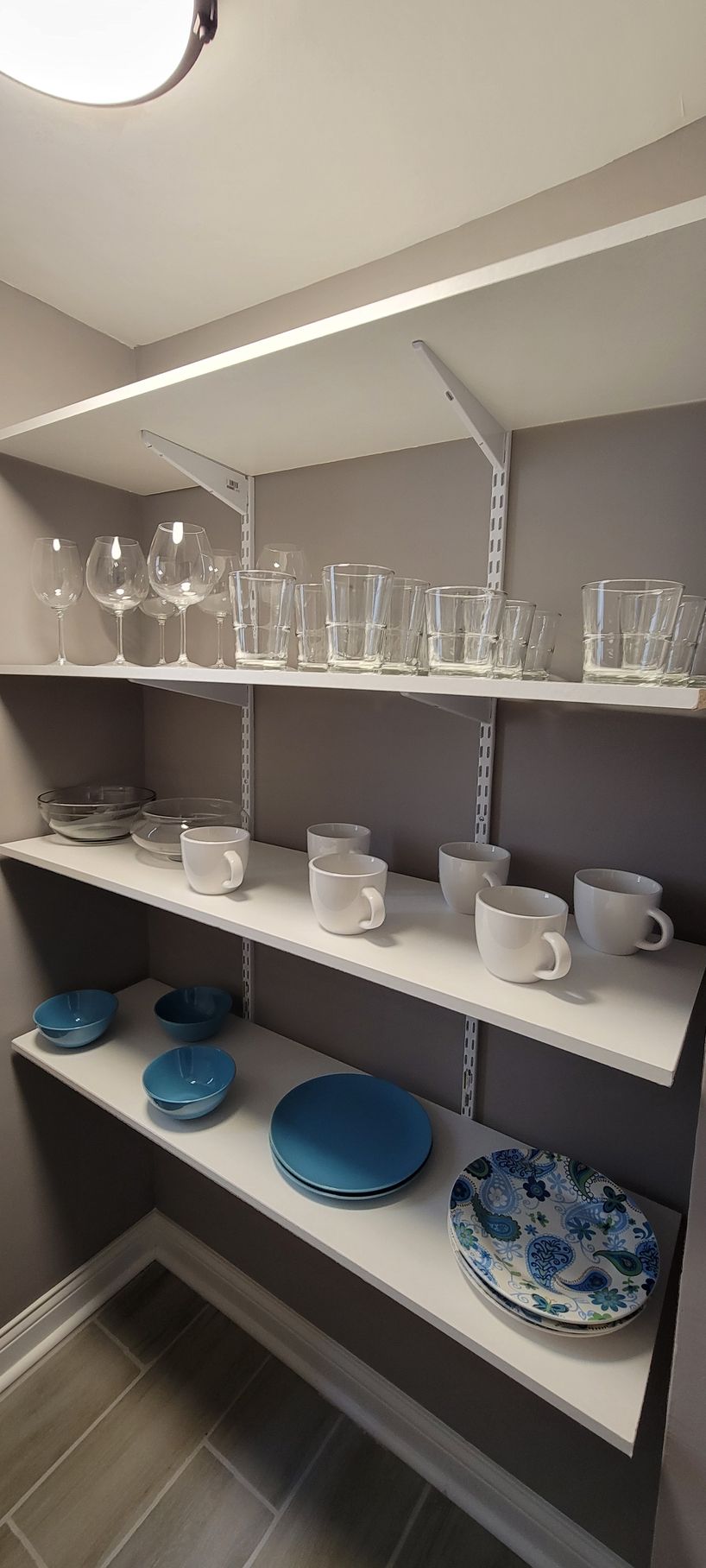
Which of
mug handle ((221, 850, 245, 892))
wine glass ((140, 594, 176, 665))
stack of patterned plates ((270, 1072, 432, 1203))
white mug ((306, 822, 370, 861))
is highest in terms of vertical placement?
wine glass ((140, 594, 176, 665))

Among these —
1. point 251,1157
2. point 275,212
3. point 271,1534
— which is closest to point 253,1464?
point 271,1534

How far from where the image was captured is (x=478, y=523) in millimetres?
1097

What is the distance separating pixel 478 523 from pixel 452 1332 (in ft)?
Result: 3.74

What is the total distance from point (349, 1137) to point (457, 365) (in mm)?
1191

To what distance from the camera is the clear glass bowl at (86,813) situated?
140 centimetres

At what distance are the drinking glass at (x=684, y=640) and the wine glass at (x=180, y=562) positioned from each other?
2.56ft

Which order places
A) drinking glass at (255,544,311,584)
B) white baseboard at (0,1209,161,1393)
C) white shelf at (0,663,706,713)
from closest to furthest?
white shelf at (0,663,706,713) < drinking glass at (255,544,311,584) < white baseboard at (0,1209,161,1393)

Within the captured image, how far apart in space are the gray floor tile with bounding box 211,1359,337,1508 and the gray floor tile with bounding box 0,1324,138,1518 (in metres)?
0.28

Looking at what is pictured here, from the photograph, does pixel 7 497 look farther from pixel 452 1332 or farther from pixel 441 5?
pixel 452 1332

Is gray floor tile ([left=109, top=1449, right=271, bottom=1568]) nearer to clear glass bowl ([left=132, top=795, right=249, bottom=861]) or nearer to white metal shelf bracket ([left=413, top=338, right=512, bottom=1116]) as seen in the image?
white metal shelf bracket ([left=413, top=338, right=512, bottom=1116])

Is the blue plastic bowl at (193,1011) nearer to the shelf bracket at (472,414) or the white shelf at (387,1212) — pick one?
the white shelf at (387,1212)

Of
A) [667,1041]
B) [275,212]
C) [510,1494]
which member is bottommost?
[510,1494]

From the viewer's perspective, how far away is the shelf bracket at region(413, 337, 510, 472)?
826mm

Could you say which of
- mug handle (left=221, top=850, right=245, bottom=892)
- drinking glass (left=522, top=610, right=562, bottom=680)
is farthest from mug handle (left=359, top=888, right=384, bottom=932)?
drinking glass (left=522, top=610, right=562, bottom=680)
